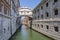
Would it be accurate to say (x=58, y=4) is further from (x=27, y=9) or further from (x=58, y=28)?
(x=27, y=9)

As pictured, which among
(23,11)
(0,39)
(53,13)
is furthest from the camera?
(23,11)

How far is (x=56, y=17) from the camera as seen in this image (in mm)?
13516

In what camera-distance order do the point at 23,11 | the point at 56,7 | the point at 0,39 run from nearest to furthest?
1. the point at 0,39
2. the point at 56,7
3. the point at 23,11

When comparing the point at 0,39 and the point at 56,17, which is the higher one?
the point at 56,17

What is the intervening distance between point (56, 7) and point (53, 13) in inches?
44.4

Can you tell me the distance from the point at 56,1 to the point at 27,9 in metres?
23.5

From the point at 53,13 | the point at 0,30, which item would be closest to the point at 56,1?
the point at 53,13

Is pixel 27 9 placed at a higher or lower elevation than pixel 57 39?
higher

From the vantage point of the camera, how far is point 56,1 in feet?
44.9

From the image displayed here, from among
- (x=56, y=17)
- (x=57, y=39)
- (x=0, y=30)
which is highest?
(x=56, y=17)

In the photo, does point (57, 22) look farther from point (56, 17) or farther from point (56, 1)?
point (56, 1)

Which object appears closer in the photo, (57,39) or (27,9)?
(57,39)

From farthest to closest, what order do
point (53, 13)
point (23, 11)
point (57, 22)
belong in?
point (23, 11)
point (53, 13)
point (57, 22)

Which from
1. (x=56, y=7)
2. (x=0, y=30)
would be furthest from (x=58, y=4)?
(x=0, y=30)
